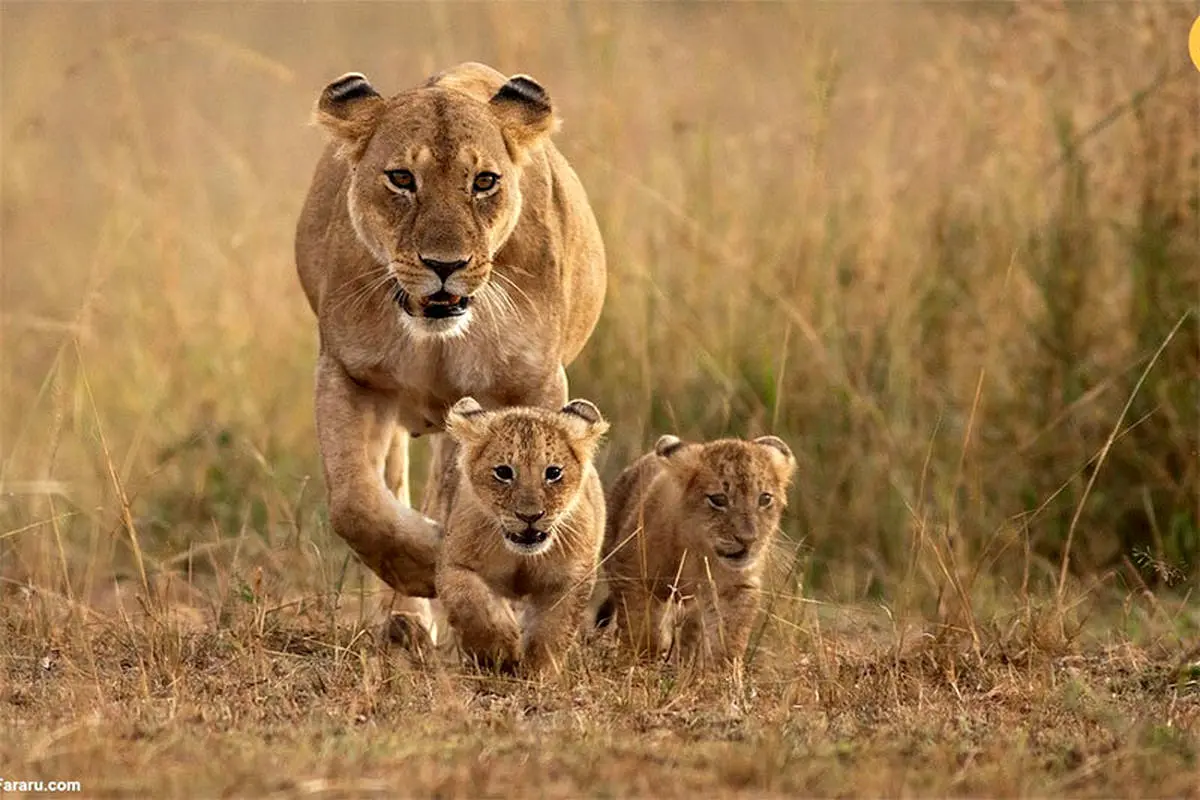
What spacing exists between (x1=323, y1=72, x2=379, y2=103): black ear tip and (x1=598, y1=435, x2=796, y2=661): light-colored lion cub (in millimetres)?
1372

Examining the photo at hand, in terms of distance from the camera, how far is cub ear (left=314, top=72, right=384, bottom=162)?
6.58m

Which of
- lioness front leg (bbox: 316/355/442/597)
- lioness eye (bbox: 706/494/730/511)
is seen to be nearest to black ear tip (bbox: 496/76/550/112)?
lioness front leg (bbox: 316/355/442/597)

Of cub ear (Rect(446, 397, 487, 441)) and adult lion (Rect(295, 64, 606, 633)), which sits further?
adult lion (Rect(295, 64, 606, 633))

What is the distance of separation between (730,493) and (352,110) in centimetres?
162

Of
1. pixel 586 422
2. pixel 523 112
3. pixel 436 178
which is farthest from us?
pixel 523 112

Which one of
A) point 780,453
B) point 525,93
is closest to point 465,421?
point 780,453

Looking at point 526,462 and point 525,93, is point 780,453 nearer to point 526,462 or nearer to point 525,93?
point 526,462

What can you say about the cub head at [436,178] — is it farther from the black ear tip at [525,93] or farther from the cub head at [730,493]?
the cub head at [730,493]

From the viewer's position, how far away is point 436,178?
625cm

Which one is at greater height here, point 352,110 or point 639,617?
point 352,110

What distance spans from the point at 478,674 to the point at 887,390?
3504 mm

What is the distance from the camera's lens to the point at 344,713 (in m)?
5.28

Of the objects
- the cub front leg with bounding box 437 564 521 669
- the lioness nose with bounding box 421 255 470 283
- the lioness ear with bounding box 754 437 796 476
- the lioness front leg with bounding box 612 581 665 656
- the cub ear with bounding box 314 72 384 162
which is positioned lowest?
the lioness front leg with bounding box 612 581 665 656

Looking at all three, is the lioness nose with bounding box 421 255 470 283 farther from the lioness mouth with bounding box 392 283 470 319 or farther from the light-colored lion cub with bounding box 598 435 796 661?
the light-colored lion cub with bounding box 598 435 796 661
